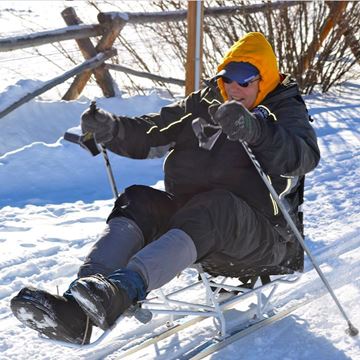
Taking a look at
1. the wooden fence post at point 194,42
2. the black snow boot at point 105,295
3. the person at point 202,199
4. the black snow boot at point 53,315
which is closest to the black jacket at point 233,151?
the person at point 202,199

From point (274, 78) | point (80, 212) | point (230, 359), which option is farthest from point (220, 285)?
point (80, 212)

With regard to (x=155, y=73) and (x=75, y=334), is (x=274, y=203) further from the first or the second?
(x=155, y=73)

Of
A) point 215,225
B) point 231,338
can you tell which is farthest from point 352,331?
point 215,225

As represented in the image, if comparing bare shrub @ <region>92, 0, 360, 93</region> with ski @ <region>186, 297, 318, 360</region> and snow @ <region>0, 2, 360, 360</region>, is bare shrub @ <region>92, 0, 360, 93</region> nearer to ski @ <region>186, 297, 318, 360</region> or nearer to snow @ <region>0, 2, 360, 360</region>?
snow @ <region>0, 2, 360, 360</region>

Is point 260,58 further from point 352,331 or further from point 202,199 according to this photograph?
point 352,331

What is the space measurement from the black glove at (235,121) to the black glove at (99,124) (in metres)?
0.61

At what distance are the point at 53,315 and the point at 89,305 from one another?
15cm

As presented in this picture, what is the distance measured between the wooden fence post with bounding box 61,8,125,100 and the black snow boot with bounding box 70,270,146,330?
4539 millimetres

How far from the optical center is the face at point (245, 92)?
319 cm

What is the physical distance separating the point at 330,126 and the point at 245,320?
13.0 feet

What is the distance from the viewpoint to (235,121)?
2.72m

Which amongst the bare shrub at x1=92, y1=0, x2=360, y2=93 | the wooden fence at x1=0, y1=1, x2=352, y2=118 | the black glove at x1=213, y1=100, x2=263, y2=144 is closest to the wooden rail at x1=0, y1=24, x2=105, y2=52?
the wooden fence at x1=0, y1=1, x2=352, y2=118

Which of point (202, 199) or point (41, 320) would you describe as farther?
point (202, 199)

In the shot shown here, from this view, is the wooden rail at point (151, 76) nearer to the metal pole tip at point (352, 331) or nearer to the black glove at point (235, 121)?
the metal pole tip at point (352, 331)
